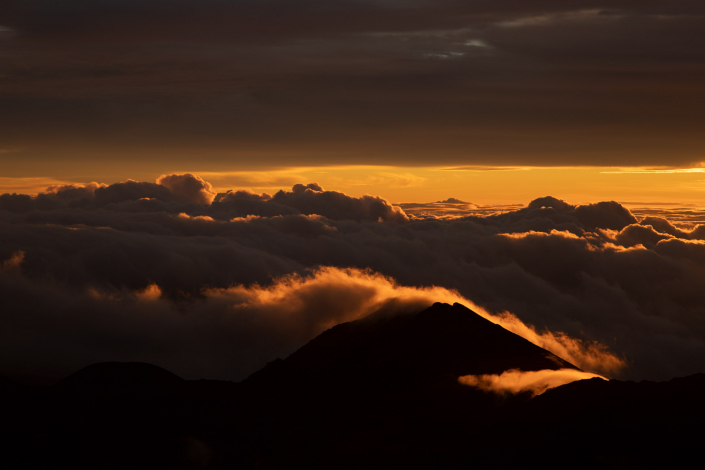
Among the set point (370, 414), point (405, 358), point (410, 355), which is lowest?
point (370, 414)

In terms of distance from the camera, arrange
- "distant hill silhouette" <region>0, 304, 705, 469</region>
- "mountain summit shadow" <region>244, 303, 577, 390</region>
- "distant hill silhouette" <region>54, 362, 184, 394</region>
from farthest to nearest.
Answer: "distant hill silhouette" <region>54, 362, 184, 394</region>
"mountain summit shadow" <region>244, 303, 577, 390</region>
"distant hill silhouette" <region>0, 304, 705, 469</region>

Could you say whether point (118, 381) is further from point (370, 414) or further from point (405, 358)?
point (405, 358)

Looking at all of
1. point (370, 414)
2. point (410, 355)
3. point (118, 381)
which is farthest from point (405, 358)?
point (118, 381)

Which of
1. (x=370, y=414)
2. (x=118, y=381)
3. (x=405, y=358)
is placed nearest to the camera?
(x=370, y=414)

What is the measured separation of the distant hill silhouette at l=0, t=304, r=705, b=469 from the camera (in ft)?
258

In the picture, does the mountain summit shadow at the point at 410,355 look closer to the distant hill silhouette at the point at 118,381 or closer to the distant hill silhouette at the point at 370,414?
the distant hill silhouette at the point at 370,414

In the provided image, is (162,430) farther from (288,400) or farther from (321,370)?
(321,370)

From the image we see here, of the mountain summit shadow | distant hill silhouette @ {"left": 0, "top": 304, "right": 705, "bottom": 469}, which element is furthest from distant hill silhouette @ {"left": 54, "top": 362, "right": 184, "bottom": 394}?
the mountain summit shadow

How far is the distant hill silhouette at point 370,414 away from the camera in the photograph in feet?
258

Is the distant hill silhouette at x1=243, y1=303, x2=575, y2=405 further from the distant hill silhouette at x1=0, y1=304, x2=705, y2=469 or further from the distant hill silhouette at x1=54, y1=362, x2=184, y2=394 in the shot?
the distant hill silhouette at x1=54, y1=362, x2=184, y2=394

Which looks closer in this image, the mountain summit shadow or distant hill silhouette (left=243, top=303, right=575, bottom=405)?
distant hill silhouette (left=243, top=303, right=575, bottom=405)

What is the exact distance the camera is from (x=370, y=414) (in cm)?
12181

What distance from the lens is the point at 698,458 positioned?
2552 inches

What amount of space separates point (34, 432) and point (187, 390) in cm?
4976
